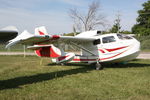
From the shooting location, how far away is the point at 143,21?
62.3 meters

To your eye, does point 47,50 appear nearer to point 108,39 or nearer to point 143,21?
point 108,39

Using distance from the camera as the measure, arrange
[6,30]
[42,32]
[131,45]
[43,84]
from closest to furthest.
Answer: [6,30] → [43,84] → [131,45] → [42,32]

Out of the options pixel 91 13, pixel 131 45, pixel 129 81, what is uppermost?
pixel 91 13

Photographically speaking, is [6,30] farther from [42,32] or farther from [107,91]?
[42,32]

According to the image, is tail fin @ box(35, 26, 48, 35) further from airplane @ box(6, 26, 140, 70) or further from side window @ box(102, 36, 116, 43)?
side window @ box(102, 36, 116, 43)

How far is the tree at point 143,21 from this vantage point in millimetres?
59244

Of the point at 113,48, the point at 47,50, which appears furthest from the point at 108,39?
the point at 47,50

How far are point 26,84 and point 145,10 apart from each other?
208 ft

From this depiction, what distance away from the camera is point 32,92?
623 centimetres

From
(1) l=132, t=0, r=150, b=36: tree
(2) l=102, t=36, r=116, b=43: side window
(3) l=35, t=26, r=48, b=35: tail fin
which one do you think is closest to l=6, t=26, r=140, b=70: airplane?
(2) l=102, t=36, r=116, b=43: side window

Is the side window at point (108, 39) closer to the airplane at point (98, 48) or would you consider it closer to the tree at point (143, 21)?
the airplane at point (98, 48)

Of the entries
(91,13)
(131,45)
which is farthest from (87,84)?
(91,13)

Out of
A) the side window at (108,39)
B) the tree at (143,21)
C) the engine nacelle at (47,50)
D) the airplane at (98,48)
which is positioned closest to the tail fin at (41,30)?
the engine nacelle at (47,50)

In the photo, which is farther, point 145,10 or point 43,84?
point 145,10
